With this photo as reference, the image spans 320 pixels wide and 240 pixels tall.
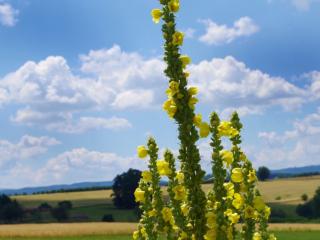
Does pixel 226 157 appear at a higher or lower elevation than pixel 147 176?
higher

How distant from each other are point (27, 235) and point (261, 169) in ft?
399

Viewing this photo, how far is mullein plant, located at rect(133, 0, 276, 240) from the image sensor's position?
5.17 m

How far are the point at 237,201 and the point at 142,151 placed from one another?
3.88 feet

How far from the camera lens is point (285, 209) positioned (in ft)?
420

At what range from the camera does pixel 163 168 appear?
594 centimetres

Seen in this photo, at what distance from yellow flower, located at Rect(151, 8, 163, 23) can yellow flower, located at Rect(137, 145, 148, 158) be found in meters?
1.52

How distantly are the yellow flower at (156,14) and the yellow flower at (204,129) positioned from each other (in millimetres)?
1122

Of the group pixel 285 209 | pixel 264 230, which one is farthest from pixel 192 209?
pixel 285 209

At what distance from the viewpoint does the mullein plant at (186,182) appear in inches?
203

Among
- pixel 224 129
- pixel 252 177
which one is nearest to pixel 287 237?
pixel 252 177

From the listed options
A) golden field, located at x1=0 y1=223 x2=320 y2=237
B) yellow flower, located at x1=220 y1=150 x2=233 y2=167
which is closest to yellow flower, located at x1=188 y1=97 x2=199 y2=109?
yellow flower, located at x1=220 y1=150 x2=233 y2=167

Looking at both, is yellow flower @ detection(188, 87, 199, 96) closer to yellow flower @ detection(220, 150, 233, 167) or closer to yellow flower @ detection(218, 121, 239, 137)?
yellow flower @ detection(218, 121, 239, 137)

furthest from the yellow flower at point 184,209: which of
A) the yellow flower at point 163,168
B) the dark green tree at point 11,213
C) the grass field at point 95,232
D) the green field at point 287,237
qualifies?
the dark green tree at point 11,213

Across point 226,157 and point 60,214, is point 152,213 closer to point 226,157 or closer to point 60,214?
point 226,157
